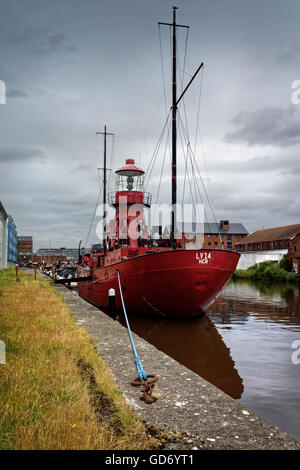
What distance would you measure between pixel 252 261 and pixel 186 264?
1994 inches

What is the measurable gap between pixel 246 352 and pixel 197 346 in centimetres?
133

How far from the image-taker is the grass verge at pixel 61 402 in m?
2.66

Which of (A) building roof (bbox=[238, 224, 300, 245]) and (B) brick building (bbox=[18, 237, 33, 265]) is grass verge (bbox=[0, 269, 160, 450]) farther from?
(B) brick building (bbox=[18, 237, 33, 265])

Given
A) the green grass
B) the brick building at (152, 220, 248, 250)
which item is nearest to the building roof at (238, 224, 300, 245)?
the green grass

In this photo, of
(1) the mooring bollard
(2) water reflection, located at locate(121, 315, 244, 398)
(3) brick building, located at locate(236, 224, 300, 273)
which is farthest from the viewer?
(3) brick building, located at locate(236, 224, 300, 273)

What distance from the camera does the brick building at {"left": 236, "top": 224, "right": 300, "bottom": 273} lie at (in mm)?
50438

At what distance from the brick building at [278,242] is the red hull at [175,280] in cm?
3462

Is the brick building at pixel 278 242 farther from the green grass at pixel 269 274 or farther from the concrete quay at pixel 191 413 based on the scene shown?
the concrete quay at pixel 191 413

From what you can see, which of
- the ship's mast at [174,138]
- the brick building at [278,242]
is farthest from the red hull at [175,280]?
the brick building at [278,242]

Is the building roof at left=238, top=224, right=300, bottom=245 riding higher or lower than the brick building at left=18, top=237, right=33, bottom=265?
higher

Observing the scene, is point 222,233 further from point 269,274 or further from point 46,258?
point 46,258

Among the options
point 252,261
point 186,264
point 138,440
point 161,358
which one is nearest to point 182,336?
point 186,264

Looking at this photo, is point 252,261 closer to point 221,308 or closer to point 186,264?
point 221,308

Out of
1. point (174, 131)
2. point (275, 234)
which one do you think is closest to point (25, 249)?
point (275, 234)
